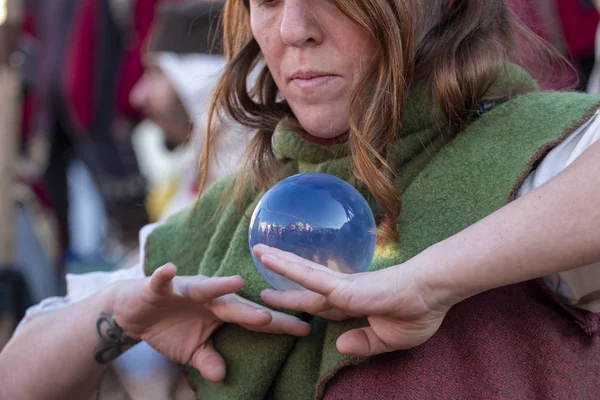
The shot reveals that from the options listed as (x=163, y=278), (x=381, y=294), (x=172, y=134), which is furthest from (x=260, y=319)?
(x=172, y=134)

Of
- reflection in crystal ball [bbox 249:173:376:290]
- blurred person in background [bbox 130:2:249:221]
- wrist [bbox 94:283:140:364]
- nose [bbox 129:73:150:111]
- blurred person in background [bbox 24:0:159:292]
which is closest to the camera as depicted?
reflection in crystal ball [bbox 249:173:376:290]

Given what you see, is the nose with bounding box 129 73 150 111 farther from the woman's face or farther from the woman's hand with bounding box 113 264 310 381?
the woman's face

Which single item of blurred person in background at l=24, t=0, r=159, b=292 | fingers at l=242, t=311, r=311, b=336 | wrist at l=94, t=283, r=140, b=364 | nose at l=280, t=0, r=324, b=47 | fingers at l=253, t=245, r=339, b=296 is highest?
nose at l=280, t=0, r=324, b=47

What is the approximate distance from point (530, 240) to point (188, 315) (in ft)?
2.42

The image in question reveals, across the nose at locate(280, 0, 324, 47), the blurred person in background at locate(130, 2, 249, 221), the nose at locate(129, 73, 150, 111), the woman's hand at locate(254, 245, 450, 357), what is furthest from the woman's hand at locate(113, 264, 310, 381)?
the nose at locate(129, 73, 150, 111)

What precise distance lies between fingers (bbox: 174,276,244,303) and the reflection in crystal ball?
0.10m

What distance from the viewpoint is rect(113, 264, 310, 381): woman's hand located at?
1.39m

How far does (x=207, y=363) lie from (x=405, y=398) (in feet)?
1.38

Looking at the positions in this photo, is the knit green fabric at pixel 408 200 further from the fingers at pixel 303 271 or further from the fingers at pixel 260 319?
the fingers at pixel 303 271

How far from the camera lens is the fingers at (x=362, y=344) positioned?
4.07ft

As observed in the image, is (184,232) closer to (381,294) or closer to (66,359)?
(66,359)

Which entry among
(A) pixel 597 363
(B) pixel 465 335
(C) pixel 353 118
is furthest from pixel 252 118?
(A) pixel 597 363

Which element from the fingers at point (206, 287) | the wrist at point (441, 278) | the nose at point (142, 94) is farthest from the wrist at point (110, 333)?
the nose at point (142, 94)

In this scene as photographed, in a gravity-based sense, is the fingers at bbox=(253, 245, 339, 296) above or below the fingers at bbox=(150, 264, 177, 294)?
above
